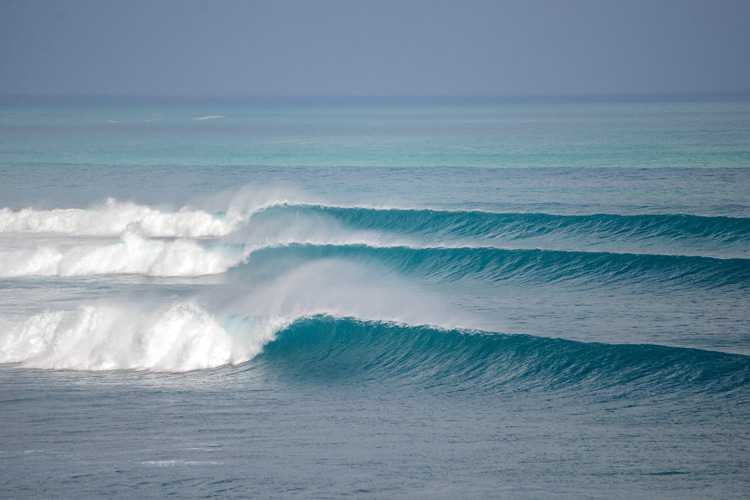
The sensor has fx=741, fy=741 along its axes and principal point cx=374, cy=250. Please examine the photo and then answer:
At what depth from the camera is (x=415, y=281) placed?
58.9 feet

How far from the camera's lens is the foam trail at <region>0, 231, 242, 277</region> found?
20.3 meters

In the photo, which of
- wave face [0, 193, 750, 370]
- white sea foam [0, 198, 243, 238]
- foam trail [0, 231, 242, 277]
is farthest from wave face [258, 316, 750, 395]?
white sea foam [0, 198, 243, 238]

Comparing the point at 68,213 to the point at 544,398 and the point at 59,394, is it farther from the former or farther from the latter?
the point at 544,398

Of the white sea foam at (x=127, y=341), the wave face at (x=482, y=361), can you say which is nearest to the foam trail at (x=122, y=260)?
the white sea foam at (x=127, y=341)

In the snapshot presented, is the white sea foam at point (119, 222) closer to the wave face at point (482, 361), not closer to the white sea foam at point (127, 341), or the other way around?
the white sea foam at point (127, 341)

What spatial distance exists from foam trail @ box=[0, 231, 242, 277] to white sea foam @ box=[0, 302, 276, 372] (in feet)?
22.6

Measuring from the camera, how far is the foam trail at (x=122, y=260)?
20.3 m

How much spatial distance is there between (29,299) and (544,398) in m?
12.3

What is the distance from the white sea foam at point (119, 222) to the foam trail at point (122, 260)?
343 centimetres

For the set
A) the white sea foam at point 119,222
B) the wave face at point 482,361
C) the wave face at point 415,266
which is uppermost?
the white sea foam at point 119,222

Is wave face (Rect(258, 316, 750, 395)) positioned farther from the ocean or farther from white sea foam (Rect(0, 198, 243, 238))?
white sea foam (Rect(0, 198, 243, 238))

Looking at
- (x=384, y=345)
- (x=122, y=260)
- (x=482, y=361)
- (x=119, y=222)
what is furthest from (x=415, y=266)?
(x=119, y=222)

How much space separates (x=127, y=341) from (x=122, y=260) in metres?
8.98

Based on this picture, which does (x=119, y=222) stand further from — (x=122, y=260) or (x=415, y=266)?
(x=415, y=266)
